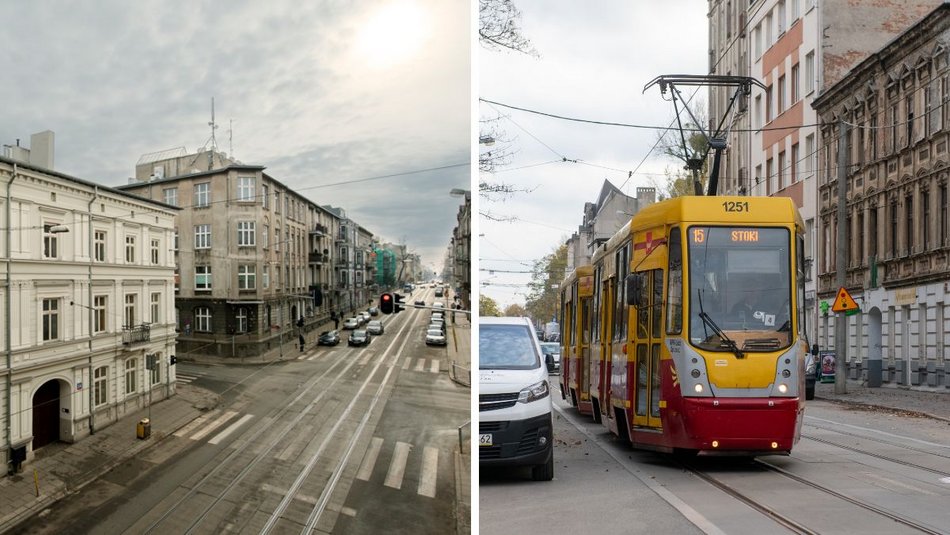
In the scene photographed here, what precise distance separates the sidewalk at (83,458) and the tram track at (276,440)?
17 centimetres

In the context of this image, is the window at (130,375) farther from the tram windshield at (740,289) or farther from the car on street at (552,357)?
the tram windshield at (740,289)

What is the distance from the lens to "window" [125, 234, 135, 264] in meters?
2.60

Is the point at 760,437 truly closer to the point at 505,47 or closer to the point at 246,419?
the point at 505,47

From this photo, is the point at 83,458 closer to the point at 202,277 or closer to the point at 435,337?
the point at 202,277

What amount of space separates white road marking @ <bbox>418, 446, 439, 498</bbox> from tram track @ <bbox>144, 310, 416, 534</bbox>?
Answer: 22 cm

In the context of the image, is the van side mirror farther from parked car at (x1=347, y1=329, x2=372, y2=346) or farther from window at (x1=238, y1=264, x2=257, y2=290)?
window at (x1=238, y1=264, x2=257, y2=290)

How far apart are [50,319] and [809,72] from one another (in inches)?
939

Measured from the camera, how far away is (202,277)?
2.84 meters

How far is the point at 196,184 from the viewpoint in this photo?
2.76 meters

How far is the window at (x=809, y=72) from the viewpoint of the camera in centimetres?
2356

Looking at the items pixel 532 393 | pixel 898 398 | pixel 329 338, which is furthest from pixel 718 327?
pixel 898 398

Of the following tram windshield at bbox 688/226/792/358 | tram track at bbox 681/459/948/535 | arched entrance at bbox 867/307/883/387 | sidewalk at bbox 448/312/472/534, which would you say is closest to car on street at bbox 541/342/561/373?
tram windshield at bbox 688/226/792/358

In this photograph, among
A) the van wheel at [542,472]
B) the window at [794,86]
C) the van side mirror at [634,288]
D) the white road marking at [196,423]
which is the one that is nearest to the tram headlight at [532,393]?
the van wheel at [542,472]

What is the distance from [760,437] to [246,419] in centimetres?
422
